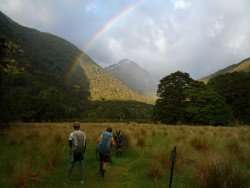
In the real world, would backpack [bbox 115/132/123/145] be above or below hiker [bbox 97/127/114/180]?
above

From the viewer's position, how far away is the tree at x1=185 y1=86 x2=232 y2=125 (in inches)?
1917

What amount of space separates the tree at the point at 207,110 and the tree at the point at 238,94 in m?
10.6

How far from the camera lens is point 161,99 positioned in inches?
2122

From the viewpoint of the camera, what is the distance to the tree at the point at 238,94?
59438 millimetres

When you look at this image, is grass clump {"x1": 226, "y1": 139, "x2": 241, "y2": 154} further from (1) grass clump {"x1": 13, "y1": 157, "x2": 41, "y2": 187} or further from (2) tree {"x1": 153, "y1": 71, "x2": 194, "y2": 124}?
(2) tree {"x1": 153, "y1": 71, "x2": 194, "y2": 124}

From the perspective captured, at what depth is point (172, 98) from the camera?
2088 inches

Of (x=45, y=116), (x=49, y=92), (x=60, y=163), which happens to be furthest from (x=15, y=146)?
(x=49, y=92)

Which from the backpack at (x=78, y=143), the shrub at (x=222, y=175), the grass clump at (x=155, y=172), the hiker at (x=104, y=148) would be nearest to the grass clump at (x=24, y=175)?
A: the backpack at (x=78, y=143)

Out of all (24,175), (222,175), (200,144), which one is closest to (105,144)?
(24,175)

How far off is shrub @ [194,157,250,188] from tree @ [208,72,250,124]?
5212 centimetres

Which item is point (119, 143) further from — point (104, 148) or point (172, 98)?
point (172, 98)

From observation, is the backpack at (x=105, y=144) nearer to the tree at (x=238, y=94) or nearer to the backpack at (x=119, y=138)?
the backpack at (x=119, y=138)

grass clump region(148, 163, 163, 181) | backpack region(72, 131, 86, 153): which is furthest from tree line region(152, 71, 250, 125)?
backpack region(72, 131, 86, 153)

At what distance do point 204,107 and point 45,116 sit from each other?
39817 mm
